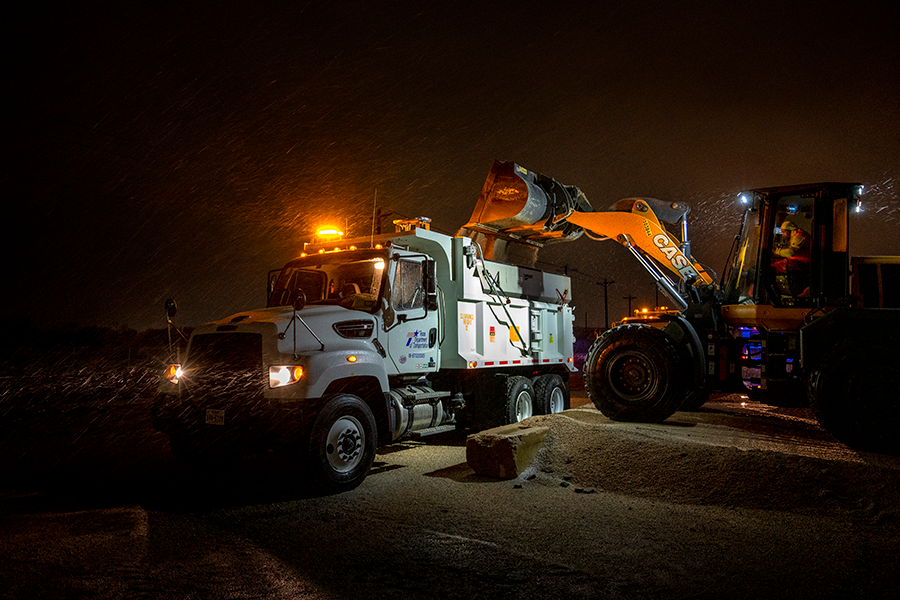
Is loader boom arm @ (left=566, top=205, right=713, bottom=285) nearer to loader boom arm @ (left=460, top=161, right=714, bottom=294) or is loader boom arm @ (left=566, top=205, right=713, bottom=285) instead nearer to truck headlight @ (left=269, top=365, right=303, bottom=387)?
loader boom arm @ (left=460, top=161, right=714, bottom=294)

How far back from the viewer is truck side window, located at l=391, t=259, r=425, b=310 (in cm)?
855

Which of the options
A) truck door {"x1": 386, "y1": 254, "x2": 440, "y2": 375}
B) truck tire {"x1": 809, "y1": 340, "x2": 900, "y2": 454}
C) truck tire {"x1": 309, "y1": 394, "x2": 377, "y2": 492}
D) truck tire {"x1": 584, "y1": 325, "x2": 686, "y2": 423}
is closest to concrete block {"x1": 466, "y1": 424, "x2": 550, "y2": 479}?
truck tire {"x1": 309, "y1": 394, "x2": 377, "y2": 492}

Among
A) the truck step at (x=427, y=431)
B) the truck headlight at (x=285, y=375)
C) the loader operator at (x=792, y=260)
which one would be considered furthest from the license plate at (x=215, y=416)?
the loader operator at (x=792, y=260)

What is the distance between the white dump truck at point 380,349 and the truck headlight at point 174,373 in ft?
0.09

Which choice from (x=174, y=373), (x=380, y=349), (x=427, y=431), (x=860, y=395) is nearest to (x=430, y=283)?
(x=380, y=349)

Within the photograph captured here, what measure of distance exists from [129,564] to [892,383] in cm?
806

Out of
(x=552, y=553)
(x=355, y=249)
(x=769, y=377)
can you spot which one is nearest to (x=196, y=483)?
(x=355, y=249)

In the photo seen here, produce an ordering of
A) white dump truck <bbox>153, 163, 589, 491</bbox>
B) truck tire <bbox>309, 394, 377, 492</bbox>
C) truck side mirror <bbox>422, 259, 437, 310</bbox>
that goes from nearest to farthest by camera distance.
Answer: truck tire <bbox>309, 394, 377, 492</bbox> → white dump truck <bbox>153, 163, 589, 491</bbox> → truck side mirror <bbox>422, 259, 437, 310</bbox>

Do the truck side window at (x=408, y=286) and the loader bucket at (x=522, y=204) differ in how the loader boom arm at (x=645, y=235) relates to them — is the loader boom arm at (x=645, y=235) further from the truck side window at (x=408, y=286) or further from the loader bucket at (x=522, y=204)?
the truck side window at (x=408, y=286)

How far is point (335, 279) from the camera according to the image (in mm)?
8820

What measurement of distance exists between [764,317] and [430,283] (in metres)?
4.77

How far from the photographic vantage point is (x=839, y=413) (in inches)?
283

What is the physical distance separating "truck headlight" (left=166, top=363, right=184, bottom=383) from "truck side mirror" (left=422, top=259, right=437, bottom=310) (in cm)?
346

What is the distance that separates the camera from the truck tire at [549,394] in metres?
11.8
